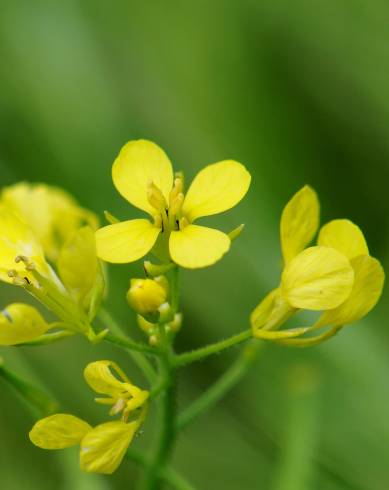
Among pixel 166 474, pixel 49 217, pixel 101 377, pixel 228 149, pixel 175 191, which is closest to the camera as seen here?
pixel 101 377

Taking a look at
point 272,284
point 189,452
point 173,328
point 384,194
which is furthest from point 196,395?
point 173,328

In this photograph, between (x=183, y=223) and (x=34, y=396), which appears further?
(x=34, y=396)

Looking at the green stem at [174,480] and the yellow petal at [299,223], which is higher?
the yellow petal at [299,223]

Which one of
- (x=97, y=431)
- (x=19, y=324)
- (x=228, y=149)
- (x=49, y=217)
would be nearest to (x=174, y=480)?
(x=97, y=431)

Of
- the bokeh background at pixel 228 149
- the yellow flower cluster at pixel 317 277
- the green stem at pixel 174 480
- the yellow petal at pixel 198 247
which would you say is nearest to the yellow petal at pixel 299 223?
the yellow flower cluster at pixel 317 277

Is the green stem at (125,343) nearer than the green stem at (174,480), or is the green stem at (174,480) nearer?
the green stem at (125,343)

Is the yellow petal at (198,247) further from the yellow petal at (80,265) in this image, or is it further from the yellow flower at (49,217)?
the yellow flower at (49,217)

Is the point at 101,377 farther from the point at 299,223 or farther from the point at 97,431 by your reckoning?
the point at 299,223

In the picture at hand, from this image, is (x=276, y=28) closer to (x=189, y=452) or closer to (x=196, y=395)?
(x=196, y=395)
